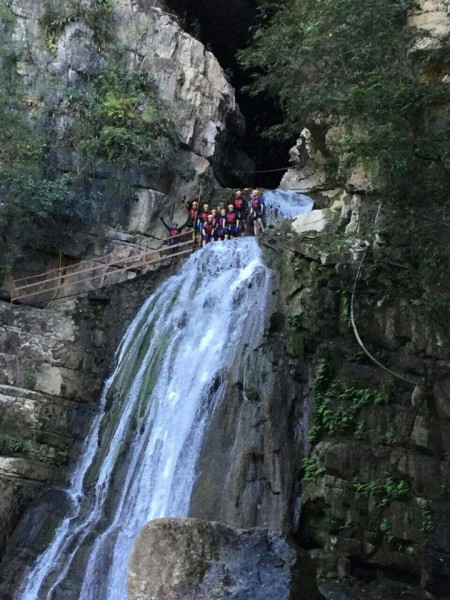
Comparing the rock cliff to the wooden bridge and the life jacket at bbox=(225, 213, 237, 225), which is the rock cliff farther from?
the wooden bridge

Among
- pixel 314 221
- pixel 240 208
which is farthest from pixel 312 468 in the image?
pixel 240 208

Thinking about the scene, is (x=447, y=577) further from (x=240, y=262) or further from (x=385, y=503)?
(x=240, y=262)

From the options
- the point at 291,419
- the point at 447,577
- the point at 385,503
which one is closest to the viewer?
the point at 447,577

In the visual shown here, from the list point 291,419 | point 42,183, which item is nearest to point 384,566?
point 291,419

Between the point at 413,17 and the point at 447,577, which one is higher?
the point at 413,17

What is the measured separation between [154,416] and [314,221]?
5.93 m

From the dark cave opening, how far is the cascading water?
9.19 metres

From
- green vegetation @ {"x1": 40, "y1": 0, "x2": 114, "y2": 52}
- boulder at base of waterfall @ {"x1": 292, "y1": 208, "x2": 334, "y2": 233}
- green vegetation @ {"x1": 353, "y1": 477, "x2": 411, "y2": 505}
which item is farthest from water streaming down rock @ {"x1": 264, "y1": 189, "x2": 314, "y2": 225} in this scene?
green vegetation @ {"x1": 353, "y1": 477, "x2": 411, "y2": 505}

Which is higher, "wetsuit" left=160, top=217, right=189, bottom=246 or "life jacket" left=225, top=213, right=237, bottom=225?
"life jacket" left=225, top=213, right=237, bottom=225

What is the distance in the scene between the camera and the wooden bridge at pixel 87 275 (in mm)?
16641

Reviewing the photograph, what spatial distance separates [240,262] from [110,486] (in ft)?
19.2

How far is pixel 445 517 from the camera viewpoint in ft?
31.4

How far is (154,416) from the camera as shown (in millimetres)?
12734

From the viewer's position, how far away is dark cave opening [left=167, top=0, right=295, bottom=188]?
24.0 metres
